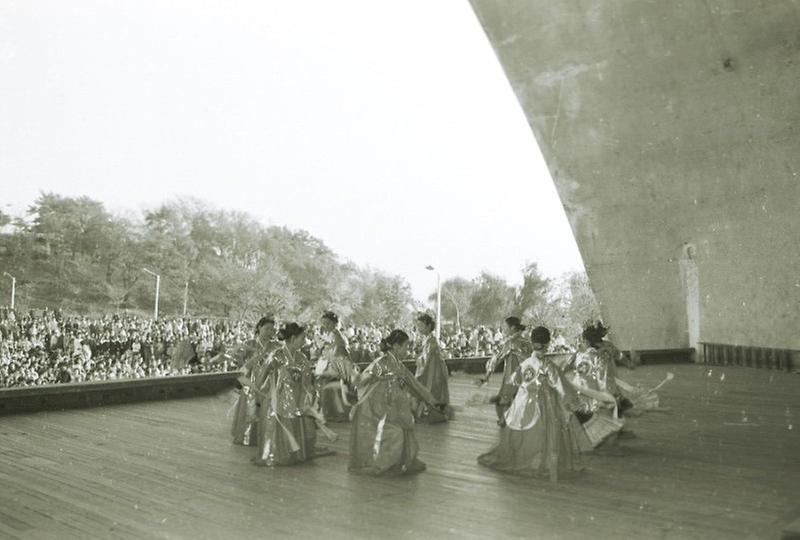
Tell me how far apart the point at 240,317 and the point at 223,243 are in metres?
7.77

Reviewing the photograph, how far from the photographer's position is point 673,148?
17438mm

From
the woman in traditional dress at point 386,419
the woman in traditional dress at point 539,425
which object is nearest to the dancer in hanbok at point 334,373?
the woman in traditional dress at point 386,419

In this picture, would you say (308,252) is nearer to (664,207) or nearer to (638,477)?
(664,207)

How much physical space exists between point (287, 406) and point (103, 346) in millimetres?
16727

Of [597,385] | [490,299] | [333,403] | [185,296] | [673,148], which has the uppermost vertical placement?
[673,148]

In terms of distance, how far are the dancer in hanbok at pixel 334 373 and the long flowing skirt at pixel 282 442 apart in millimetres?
2382

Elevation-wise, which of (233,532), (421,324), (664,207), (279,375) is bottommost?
(233,532)

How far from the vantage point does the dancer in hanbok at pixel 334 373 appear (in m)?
8.97

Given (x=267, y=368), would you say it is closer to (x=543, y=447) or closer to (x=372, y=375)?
(x=372, y=375)

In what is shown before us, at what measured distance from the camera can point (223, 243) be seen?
3947 centimetres

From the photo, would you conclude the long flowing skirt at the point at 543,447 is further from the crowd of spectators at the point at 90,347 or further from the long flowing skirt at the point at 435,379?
the crowd of spectators at the point at 90,347

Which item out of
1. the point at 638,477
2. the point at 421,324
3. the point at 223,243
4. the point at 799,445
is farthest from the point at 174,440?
the point at 223,243

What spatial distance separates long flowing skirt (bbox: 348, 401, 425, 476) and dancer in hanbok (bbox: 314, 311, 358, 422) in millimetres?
2693

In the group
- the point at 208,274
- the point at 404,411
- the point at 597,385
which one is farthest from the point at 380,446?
the point at 208,274
